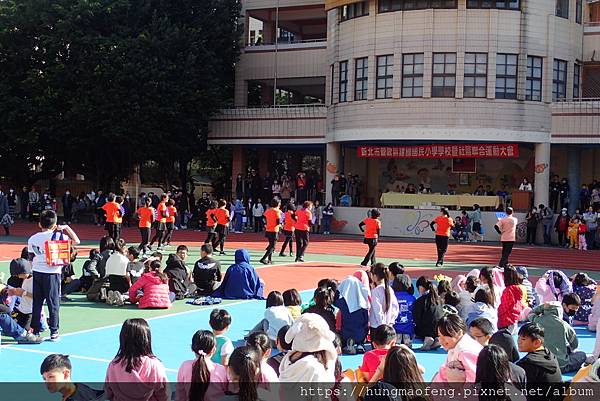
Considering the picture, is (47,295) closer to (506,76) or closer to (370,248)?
(370,248)

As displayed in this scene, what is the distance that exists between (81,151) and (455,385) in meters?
36.6

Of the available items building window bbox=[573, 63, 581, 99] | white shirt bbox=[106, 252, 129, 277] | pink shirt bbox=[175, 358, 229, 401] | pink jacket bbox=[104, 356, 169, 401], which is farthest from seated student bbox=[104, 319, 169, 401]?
building window bbox=[573, 63, 581, 99]

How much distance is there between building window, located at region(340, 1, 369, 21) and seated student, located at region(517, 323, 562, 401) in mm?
30495

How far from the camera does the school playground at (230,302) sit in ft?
34.2

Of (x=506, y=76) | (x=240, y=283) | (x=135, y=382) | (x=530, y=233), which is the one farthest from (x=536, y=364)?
(x=506, y=76)

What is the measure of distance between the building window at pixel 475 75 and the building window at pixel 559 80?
11.9 ft

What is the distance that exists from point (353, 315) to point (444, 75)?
82.7ft

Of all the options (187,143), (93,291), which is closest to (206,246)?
(93,291)

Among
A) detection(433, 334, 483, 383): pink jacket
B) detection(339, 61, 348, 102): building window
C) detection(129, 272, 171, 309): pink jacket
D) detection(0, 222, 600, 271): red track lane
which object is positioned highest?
detection(339, 61, 348, 102): building window

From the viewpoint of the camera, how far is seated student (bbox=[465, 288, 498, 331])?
1126cm

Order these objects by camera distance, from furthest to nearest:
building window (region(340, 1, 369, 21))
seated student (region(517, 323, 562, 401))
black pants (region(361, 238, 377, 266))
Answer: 1. building window (region(340, 1, 369, 21))
2. black pants (region(361, 238, 377, 266))
3. seated student (region(517, 323, 562, 401))

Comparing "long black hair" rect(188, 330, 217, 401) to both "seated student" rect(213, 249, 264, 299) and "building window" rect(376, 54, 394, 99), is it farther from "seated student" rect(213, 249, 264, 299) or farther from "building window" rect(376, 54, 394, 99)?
"building window" rect(376, 54, 394, 99)

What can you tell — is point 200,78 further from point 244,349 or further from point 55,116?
point 244,349

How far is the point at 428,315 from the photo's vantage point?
1141 cm
